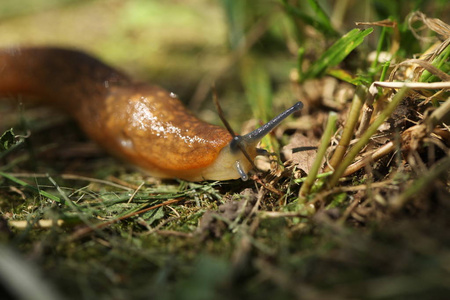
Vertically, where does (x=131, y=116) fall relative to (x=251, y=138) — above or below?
above

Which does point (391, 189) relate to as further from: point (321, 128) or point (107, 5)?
point (107, 5)

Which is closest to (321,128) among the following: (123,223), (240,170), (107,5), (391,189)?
(240,170)

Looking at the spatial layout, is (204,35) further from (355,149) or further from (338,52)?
(355,149)

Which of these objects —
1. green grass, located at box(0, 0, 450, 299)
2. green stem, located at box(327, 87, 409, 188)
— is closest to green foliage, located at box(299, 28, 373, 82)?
green grass, located at box(0, 0, 450, 299)

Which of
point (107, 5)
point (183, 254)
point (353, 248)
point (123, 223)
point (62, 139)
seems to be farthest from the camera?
point (107, 5)

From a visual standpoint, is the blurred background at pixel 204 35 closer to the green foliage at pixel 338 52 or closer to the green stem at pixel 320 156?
the green foliage at pixel 338 52

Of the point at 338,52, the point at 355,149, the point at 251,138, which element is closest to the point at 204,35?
the point at 338,52
